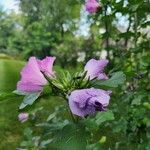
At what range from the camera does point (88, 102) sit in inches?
43.8

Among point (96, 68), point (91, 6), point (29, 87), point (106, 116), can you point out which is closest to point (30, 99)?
point (29, 87)

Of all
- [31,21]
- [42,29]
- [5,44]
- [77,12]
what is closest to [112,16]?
[77,12]

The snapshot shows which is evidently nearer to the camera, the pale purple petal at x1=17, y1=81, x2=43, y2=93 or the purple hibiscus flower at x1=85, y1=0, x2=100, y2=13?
the pale purple petal at x1=17, y1=81, x2=43, y2=93

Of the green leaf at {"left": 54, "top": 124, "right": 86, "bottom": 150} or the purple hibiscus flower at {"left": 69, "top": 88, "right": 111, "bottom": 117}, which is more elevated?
the purple hibiscus flower at {"left": 69, "top": 88, "right": 111, "bottom": 117}

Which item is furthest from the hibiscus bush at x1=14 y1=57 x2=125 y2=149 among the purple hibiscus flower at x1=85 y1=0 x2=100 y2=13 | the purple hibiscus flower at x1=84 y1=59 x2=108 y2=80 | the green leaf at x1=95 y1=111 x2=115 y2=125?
the purple hibiscus flower at x1=85 y1=0 x2=100 y2=13

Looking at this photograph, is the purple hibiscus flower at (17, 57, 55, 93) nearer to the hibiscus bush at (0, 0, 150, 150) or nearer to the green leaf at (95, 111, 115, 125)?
the hibiscus bush at (0, 0, 150, 150)

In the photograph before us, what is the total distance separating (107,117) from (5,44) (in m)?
47.6

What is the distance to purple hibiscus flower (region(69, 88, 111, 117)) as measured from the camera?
1.11 m

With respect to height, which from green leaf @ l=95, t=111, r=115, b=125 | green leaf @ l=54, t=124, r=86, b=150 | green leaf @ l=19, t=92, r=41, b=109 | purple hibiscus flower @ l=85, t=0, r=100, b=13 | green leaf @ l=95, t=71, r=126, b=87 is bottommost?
green leaf @ l=95, t=111, r=115, b=125

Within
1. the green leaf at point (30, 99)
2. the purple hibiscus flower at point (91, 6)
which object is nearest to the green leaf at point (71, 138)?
the green leaf at point (30, 99)

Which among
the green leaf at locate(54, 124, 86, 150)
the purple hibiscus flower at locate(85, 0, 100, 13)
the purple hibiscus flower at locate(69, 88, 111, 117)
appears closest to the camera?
the purple hibiscus flower at locate(69, 88, 111, 117)

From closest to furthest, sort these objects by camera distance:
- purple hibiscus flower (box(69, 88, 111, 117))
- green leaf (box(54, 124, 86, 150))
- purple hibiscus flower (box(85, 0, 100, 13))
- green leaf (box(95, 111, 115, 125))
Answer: purple hibiscus flower (box(69, 88, 111, 117)) → green leaf (box(54, 124, 86, 150)) → green leaf (box(95, 111, 115, 125)) → purple hibiscus flower (box(85, 0, 100, 13))

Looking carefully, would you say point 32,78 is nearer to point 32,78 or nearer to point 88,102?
point 32,78

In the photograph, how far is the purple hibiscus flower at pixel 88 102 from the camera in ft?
3.66
